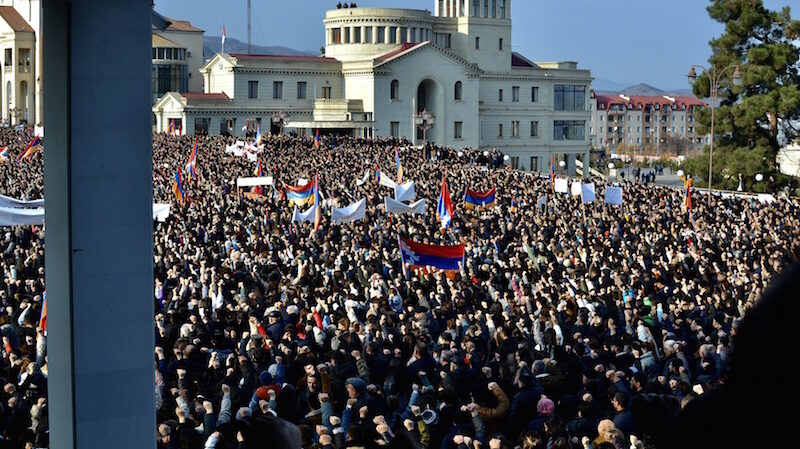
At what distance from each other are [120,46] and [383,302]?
29.7 feet

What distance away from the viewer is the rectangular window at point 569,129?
297 feet

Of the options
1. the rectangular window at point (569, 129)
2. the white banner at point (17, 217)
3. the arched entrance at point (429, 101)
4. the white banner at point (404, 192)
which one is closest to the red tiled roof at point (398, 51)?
the arched entrance at point (429, 101)

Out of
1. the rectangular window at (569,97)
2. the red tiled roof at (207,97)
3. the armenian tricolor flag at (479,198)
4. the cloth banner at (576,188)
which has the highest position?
the rectangular window at (569,97)

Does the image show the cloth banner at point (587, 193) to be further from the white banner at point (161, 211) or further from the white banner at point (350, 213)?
the white banner at point (161, 211)

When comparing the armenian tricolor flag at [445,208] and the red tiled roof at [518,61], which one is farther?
the red tiled roof at [518,61]

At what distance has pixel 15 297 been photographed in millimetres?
17078

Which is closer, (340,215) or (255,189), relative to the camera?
(340,215)

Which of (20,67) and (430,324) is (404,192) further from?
(20,67)

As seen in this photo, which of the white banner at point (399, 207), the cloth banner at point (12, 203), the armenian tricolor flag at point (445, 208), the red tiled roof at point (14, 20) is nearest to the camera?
the cloth banner at point (12, 203)

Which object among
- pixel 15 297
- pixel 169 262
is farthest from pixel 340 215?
pixel 15 297

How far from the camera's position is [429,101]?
8306 cm

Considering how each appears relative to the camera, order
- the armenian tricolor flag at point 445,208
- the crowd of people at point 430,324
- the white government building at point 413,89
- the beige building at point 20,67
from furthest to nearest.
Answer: the beige building at point 20,67, the white government building at point 413,89, the armenian tricolor flag at point 445,208, the crowd of people at point 430,324

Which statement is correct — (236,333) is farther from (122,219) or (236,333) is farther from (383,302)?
(122,219)

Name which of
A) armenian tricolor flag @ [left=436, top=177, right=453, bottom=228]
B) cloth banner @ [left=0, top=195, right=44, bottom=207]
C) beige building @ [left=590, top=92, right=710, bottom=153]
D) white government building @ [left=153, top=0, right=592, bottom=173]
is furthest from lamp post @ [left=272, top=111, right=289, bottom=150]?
beige building @ [left=590, top=92, right=710, bottom=153]
